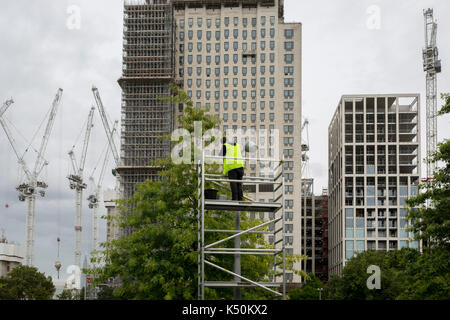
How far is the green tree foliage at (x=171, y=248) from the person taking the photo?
2370 centimetres

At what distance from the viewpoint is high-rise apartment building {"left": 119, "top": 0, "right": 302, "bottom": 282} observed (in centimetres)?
17962

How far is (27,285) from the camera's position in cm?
12400

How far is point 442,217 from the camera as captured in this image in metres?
32.7

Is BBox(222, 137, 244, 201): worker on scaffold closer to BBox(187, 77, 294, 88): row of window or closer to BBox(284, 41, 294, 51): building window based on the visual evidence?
BBox(187, 77, 294, 88): row of window

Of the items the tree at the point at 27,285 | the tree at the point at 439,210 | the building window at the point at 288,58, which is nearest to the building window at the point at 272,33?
the building window at the point at 288,58

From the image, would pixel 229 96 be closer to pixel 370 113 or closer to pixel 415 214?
pixel 370 113

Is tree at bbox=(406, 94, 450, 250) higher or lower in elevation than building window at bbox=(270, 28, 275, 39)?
lower

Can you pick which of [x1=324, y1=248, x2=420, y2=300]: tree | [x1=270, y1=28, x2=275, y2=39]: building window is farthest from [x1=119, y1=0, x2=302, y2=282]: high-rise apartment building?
[x1=324, y1=248, x2=420, y2=300]: tree

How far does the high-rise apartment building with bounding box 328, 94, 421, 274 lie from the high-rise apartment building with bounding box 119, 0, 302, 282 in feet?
54.5

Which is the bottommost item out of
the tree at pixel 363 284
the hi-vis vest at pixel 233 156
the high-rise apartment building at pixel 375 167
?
the tree at pixel 363 284

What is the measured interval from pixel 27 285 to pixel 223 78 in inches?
3354

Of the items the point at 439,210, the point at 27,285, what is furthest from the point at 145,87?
the point at 439,210

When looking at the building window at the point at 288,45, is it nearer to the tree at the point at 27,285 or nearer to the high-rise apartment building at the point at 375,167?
the high-rise apartment building at the point at 375,167

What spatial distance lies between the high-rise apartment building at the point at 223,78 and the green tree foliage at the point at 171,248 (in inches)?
5860
